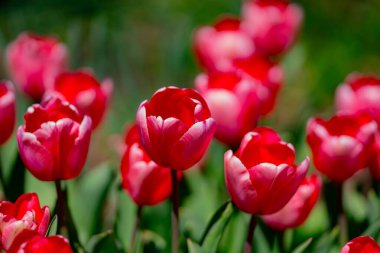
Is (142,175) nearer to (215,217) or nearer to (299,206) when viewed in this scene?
(215,217)

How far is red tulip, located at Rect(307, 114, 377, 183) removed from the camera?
1.04 metres

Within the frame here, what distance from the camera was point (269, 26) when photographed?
175cm

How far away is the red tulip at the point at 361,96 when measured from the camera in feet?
4.11

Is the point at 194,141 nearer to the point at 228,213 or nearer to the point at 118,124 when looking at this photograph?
the point at 228,213

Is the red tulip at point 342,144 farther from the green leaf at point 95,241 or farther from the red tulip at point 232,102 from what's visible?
the green leaf at point 95,241

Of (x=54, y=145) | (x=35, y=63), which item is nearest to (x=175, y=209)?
(x=54, y=145)

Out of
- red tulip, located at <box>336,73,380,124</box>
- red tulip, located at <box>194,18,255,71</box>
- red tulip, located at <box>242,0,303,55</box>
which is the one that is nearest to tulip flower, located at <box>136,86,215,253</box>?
red tulip, located at <box>336,73,380,124</box>

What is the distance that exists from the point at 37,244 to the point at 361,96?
712 mm

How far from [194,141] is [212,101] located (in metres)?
0.40

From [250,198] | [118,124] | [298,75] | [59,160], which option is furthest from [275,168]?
[298,75]

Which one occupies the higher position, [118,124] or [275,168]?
[275,168]

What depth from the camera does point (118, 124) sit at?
1927 millimetres

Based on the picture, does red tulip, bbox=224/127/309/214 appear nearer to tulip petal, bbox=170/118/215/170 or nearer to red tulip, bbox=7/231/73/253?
tulip petal, bbox=170/118/215/170

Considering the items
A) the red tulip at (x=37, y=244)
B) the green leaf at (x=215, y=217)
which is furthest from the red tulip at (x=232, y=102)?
the red tulip at (x=37, y=244)
